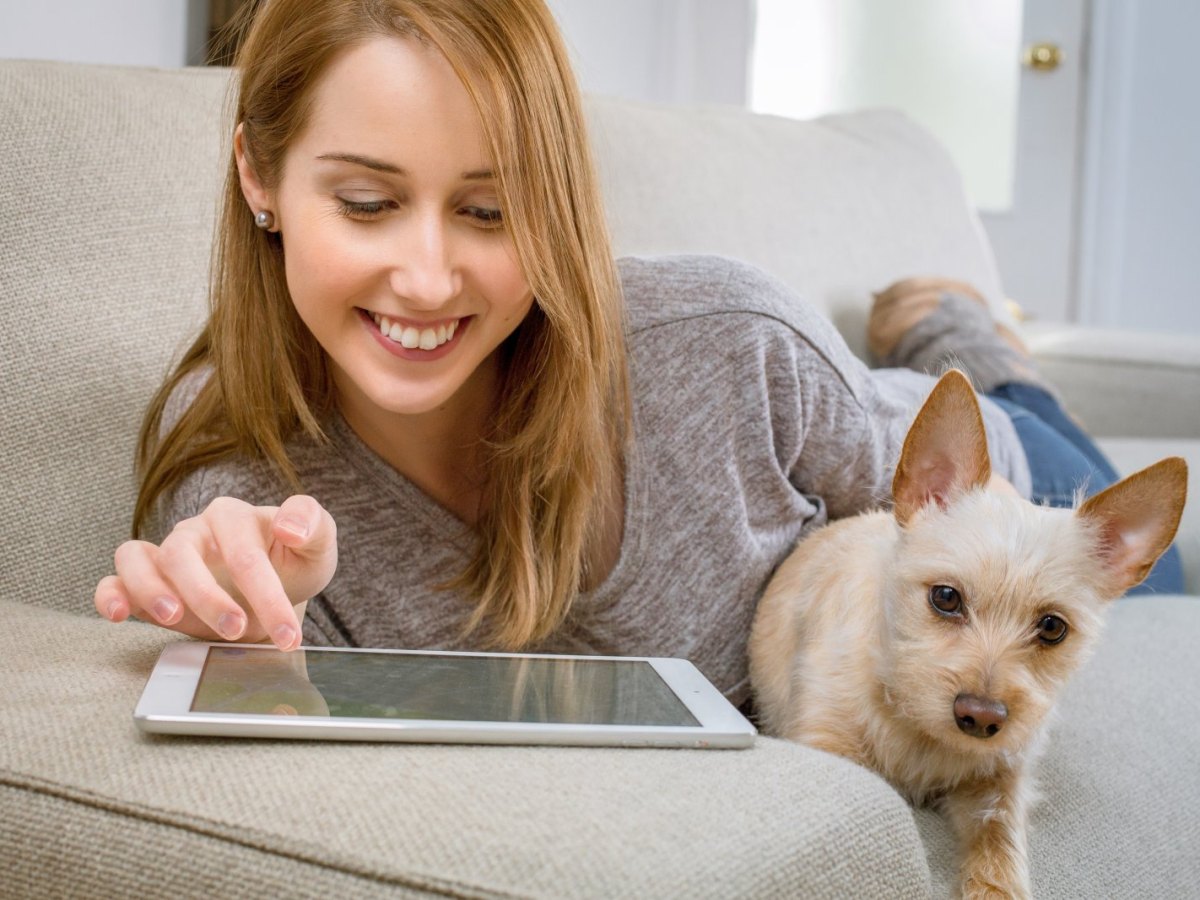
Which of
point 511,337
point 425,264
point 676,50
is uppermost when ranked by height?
point 676,50

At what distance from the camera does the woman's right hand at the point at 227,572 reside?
1.02 meters

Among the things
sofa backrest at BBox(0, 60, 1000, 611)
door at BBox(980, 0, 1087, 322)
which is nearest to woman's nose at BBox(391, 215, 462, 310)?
sofa backrest at BBox(0, 60, 1000, 611)

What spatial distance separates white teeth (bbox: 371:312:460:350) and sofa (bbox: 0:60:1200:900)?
1.16 ft

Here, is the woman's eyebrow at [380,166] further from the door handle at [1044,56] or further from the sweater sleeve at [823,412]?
the door handle at [1044,56]

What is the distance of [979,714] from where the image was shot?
102 cm

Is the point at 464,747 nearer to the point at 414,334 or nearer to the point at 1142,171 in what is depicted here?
the point at 414,334

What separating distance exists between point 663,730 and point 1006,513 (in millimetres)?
398

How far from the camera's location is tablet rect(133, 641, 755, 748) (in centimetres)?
88

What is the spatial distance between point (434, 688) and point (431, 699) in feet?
0.10

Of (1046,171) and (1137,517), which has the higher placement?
(1046,171)

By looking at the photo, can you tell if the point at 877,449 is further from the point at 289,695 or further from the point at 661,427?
the point at 289,695

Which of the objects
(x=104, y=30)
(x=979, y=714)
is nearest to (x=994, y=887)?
(x=979, y=714)

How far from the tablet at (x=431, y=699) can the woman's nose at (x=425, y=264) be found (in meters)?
0.33

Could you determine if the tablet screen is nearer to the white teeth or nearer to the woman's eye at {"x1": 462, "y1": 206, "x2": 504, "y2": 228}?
the white teeth
